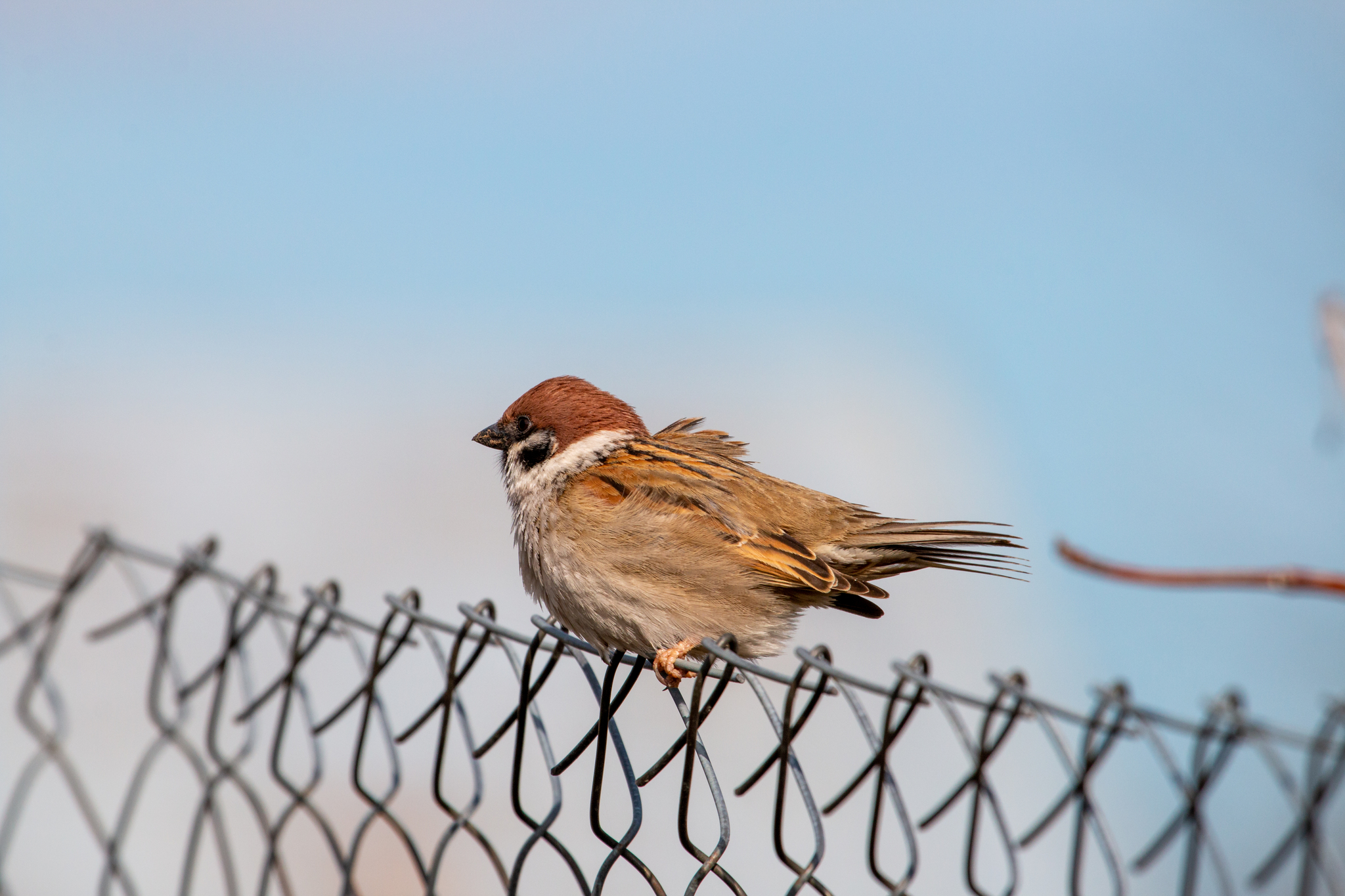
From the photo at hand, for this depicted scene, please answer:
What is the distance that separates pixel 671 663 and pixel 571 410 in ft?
3.03

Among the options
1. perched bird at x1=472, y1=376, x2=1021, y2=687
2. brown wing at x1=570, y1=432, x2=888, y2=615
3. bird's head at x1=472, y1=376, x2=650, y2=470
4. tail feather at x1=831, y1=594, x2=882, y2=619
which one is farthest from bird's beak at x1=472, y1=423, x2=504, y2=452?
tail feather at x1=831, y1=594, x2=882, y2=619

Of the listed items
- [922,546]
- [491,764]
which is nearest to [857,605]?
[922,546]


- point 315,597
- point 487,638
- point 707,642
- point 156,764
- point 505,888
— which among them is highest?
point 156,764

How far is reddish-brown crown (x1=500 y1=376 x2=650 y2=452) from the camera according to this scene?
10.8 ft

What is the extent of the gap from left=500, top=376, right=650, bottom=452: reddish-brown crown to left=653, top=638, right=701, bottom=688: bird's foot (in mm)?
723

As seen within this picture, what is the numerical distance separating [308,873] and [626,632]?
13.2 ft

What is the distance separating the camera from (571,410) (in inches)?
129

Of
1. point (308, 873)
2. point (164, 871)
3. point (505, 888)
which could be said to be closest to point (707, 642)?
point (505, 888)

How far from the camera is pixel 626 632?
9.36ft

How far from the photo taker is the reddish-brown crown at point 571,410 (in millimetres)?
3285

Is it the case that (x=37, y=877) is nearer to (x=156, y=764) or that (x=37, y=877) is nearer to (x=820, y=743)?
(x=156, y=764)

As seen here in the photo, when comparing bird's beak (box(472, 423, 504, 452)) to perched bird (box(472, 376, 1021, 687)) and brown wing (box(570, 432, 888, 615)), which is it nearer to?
perched bird (box(472, 376, 1021, 687))

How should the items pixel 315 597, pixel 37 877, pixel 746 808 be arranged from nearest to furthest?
pixel 315 597, pixel 37 877, pixel 746 808

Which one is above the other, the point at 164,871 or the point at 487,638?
the point at 164,871
